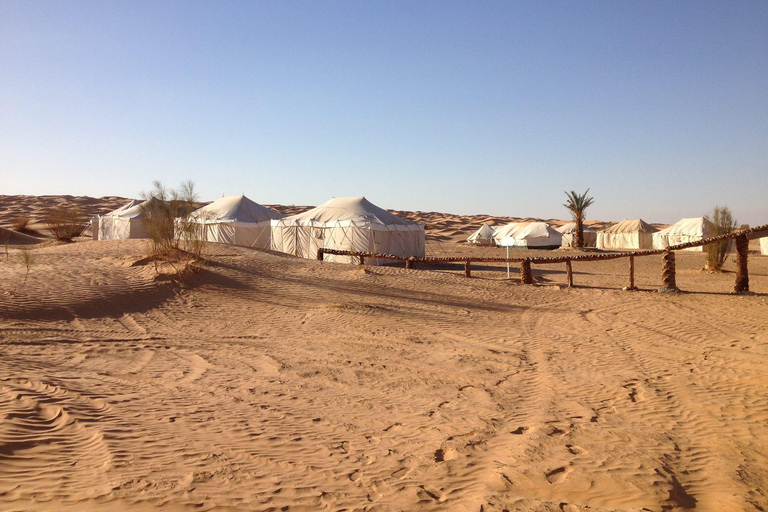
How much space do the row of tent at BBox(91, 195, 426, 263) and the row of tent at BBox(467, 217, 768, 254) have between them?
15.6 meters

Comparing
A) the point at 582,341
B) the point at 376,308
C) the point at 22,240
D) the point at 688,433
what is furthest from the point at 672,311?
the point at 22,240

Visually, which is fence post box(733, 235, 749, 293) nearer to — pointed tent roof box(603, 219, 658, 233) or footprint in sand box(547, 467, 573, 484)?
footprint in sand box(547, 467, 573, 484)

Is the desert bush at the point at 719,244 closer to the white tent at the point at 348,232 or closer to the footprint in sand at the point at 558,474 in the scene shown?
the white tent at the point at 348,232

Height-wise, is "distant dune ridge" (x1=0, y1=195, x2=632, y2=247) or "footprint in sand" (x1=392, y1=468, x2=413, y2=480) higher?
"distant dune ridge" (x1=0, y1=195, x2=632, y2=247)

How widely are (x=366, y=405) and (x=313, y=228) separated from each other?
19336 mm

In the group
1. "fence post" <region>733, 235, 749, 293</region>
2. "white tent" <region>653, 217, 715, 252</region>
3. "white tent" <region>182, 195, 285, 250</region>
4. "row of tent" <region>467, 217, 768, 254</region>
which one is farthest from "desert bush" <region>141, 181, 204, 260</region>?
"white tent" <region>653, 217, 715, 252</region>

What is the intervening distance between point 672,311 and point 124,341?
456 inches

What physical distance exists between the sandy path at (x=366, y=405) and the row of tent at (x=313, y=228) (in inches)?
442

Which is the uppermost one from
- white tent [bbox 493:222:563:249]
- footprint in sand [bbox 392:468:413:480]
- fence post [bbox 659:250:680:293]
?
white tent [bbox 493:222:563:249]

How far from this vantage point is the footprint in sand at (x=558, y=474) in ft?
13.8

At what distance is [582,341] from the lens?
9852 mm

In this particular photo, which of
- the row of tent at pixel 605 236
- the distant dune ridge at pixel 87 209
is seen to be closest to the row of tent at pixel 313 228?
the row of tent at pixel 605 236

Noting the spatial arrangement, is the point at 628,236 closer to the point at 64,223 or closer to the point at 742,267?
the point at 742,267

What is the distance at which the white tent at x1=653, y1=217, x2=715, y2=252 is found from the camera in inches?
1465
